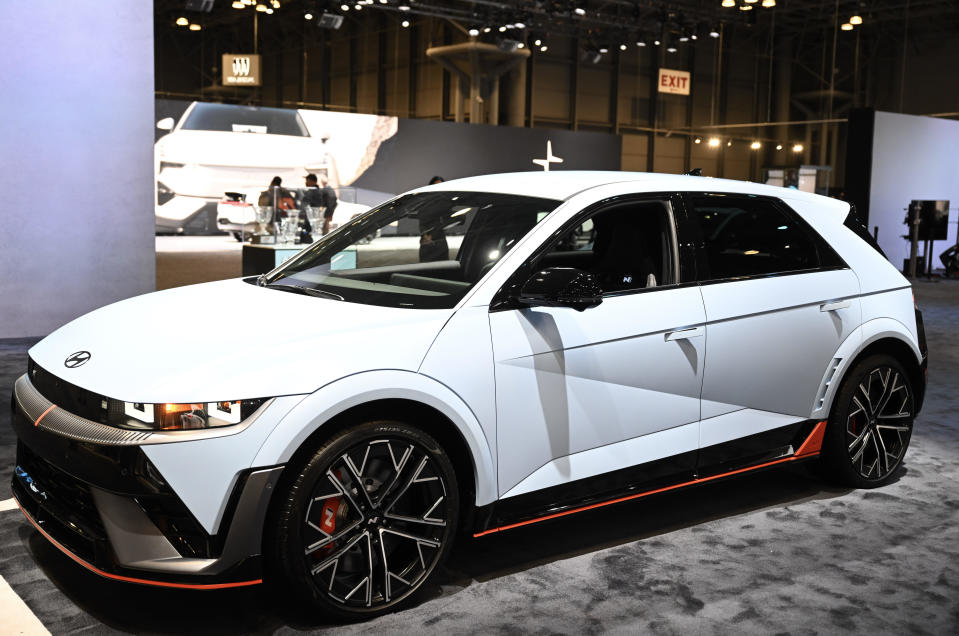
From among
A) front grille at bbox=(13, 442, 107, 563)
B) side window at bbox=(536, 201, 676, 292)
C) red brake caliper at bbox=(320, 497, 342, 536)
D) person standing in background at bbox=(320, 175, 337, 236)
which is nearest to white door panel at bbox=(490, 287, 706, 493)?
side window at bbox=(536, 201, 676, 292)

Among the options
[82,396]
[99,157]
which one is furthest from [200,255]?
[82,396]

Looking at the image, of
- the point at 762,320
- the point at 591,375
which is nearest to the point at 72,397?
the point at 591,375

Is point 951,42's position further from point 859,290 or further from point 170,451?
point 170,451

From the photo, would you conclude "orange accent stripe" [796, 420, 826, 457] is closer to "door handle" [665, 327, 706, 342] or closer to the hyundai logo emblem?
"door handle" [665, 327, 706, 342]

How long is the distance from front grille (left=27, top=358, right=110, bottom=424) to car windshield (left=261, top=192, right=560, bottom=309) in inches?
36.5

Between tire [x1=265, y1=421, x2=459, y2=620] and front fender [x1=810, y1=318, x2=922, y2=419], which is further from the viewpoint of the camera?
front fender [x1=810, y1=318, x2=922, y2=419]

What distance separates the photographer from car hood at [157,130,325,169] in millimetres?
17703

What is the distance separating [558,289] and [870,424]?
83.5 inches

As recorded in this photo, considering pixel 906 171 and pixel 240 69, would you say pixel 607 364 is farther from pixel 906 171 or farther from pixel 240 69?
pixel 240 69

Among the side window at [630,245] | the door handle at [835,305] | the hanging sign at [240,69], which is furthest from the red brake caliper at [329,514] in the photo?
the hanging sign at [240,69]

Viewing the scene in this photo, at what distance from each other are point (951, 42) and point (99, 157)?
20815 millimetres

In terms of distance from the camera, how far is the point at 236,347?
115 inches

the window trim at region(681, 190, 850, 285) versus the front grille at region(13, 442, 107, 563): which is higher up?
the window trim at region(681, 190, 850, 285)

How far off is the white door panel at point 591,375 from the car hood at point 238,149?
1552cm
